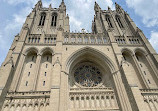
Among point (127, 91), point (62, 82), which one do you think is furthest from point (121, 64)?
point (62, 82)

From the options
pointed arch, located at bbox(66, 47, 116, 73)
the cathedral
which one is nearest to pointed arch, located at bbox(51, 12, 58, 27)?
the cathedral

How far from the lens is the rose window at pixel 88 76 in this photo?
15586 mm

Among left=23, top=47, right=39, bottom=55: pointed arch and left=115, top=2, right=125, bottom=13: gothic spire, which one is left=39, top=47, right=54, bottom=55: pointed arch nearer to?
left=23, top=47, right=39, bottom=55: pointed arch

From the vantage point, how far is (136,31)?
2055 centimetres

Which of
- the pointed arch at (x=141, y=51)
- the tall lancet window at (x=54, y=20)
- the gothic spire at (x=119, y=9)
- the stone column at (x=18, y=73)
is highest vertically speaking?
the gothic spire at (x=119, y=9)

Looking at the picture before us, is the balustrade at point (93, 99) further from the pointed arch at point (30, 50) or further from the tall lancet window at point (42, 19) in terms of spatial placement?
the tall lancet window at point (42, 19)

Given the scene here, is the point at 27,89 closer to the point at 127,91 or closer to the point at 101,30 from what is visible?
the point at 127,91

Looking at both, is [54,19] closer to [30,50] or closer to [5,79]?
[30,50]

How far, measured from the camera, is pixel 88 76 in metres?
16.4

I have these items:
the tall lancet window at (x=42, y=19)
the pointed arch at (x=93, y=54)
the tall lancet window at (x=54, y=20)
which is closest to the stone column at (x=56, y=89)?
the pointed arch at (x=93, y=54)

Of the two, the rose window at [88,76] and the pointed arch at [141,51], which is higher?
the pointed arch at [141,51]

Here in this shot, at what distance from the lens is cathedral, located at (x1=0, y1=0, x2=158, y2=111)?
462 inches

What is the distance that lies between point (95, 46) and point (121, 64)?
4.79m

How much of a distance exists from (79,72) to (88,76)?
1.39 metres
